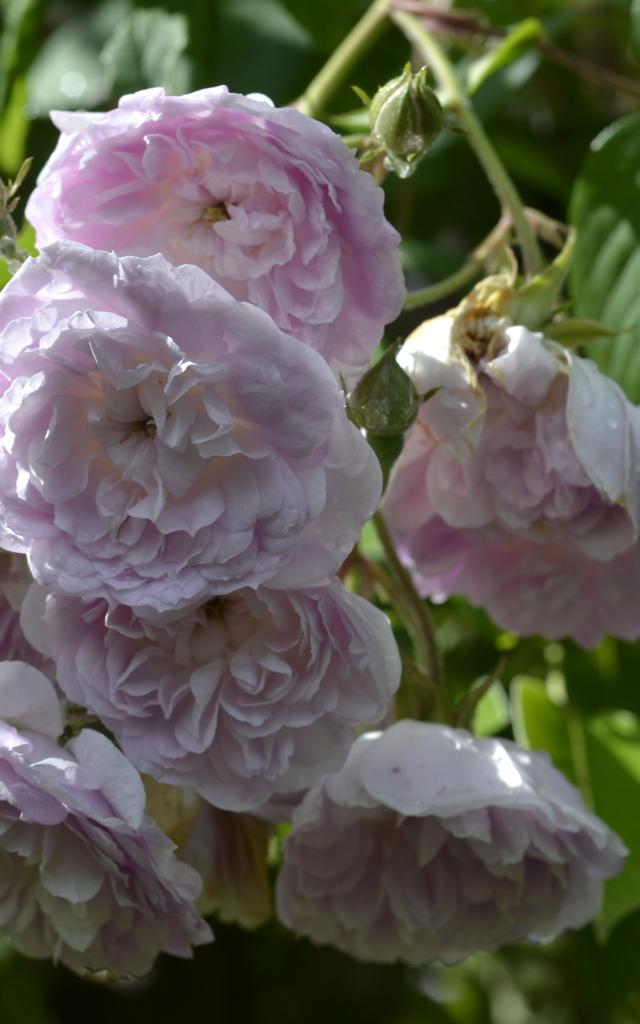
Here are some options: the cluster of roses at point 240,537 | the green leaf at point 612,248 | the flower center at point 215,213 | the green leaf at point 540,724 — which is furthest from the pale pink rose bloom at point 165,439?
the green leaf at point 540,724

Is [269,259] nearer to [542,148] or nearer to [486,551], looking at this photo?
[486,551]

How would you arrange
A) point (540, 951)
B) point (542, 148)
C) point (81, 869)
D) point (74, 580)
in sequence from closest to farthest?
1. point (74, 580)
2. point (81, 869)
3. point (542, 148)
4. point (540, 951)

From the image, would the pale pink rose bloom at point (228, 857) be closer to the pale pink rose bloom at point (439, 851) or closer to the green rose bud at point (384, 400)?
the pale pink rose bloom at point (439, 851)

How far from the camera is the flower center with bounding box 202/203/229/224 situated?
2.33 feet

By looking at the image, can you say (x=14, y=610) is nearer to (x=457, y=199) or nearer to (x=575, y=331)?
(x=575, y=331)

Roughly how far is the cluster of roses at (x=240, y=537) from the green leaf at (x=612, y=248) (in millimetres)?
155

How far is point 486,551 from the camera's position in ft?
2.93

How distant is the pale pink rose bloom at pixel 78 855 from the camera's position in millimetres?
659

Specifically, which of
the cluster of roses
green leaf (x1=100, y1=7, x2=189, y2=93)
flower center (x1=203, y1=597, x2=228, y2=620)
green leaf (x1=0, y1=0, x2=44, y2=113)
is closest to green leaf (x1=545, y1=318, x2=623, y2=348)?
the cluster of roses

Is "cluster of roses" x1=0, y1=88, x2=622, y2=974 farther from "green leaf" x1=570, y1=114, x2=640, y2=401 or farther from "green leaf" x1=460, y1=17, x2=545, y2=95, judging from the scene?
"green leaf" x1=460, y1=17, x2=545, y2=95

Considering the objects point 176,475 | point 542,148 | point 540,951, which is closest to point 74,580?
point 176,475

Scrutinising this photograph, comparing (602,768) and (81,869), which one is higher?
(81,869)

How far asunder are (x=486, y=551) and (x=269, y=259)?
11.0 inches

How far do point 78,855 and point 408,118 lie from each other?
390mm
